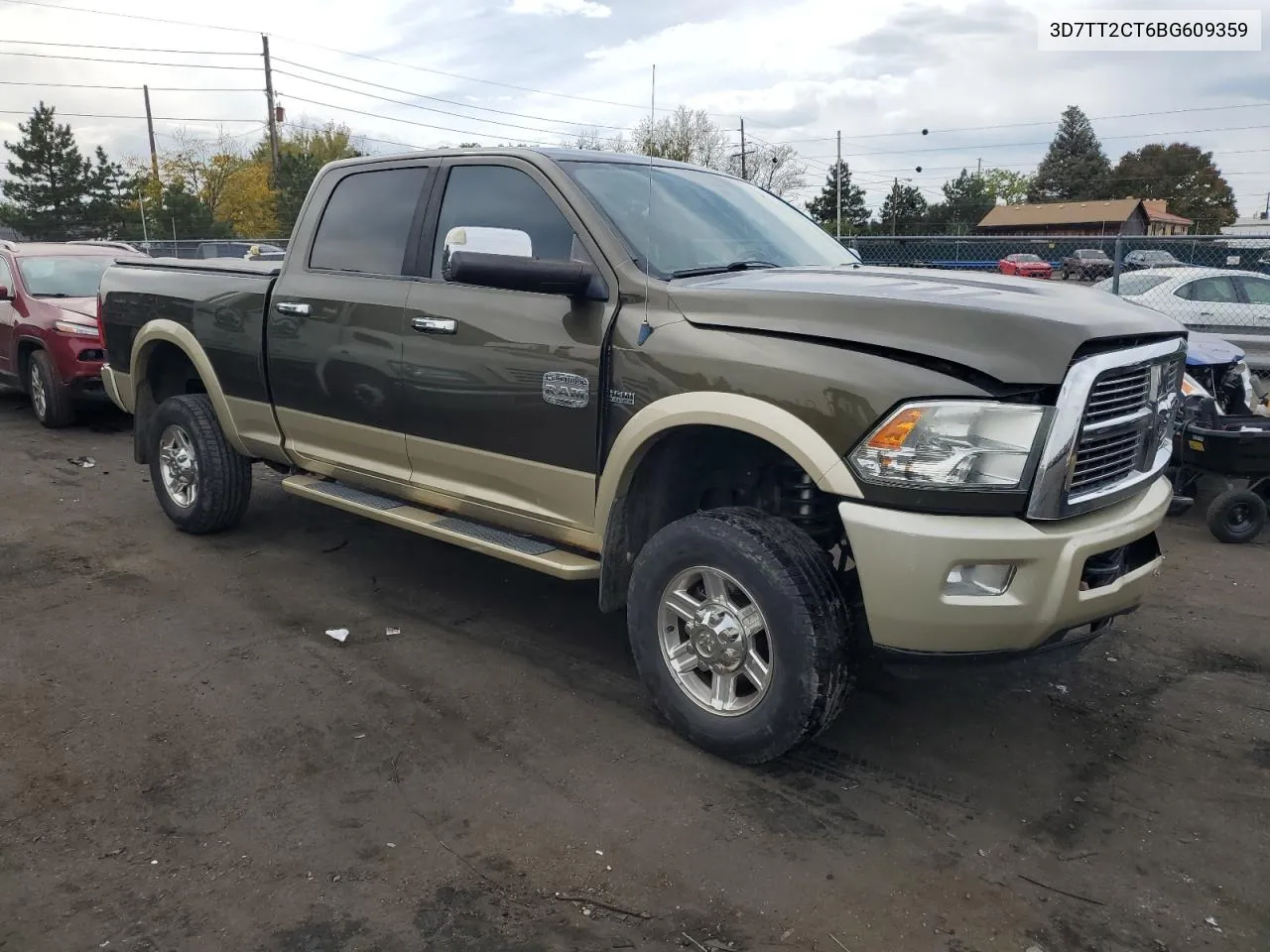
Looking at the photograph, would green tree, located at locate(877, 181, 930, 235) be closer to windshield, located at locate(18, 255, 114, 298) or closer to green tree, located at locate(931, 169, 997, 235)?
green tree, located at locate(931, 169, 997, 235)

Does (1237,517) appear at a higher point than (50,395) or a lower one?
lower

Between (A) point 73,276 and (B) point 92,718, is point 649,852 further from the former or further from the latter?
(A) point 73,276

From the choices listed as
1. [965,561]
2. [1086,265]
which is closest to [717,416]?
[965,561]

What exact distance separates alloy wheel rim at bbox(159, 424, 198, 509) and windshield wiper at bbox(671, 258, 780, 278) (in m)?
3.58

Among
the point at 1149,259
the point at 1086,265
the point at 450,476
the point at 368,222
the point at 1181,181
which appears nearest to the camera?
the point at 450,476

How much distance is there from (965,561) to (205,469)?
4609mm

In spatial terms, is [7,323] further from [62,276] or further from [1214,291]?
[1214,291]

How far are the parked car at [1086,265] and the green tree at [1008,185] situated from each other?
80120 mm

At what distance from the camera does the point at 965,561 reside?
9.64 ft

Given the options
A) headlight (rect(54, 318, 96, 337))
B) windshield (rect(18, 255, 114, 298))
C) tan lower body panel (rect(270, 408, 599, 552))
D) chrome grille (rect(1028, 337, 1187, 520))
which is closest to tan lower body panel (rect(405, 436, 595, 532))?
tan lower body panel (rect(270, 408, 599, 552))

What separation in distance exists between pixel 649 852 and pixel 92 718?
→ 232cm

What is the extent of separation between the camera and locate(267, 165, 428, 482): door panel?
15.3 feet

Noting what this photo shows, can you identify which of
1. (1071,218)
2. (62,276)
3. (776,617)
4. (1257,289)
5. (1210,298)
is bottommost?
(776,617)

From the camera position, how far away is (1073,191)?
90250 millimetres
